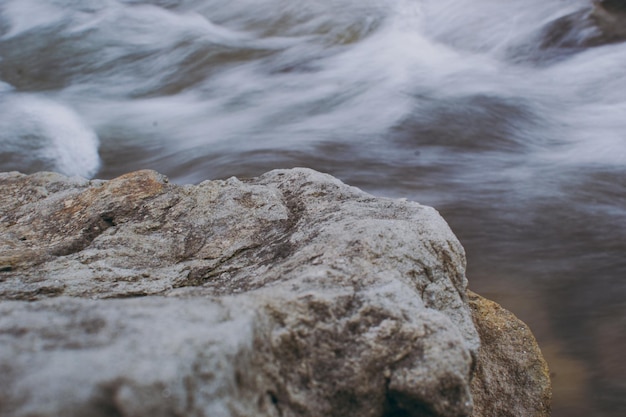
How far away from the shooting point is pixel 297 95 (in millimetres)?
8430

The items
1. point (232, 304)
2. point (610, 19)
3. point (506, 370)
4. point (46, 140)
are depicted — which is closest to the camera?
point (232, 304)

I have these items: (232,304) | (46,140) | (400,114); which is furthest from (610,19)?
(232,304)

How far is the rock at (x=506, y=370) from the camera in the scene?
251 cm

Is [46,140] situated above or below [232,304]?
below

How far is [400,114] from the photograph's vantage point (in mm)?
7492

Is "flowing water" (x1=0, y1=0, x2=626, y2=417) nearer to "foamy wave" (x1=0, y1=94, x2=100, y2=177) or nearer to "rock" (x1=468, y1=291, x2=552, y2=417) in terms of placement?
"foamy wave" (x1=0, y1=94, x2=100, y2=177)

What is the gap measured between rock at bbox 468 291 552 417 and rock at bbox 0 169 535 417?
25.3 inches

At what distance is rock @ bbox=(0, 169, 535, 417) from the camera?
46.3 inches

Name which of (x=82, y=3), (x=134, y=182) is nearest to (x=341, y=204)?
(x=134, y=182)

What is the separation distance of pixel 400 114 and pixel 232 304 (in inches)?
245

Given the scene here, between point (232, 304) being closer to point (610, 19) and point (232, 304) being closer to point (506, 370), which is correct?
point (506, 370)

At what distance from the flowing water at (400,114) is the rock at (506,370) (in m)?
0.81

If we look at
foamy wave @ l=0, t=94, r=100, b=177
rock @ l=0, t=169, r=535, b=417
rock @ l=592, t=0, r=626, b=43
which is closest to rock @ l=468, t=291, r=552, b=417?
rock @ l=0, t=169, r=535, b=417

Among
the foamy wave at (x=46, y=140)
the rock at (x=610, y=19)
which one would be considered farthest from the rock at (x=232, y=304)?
the rock at (x=610, y=19)
